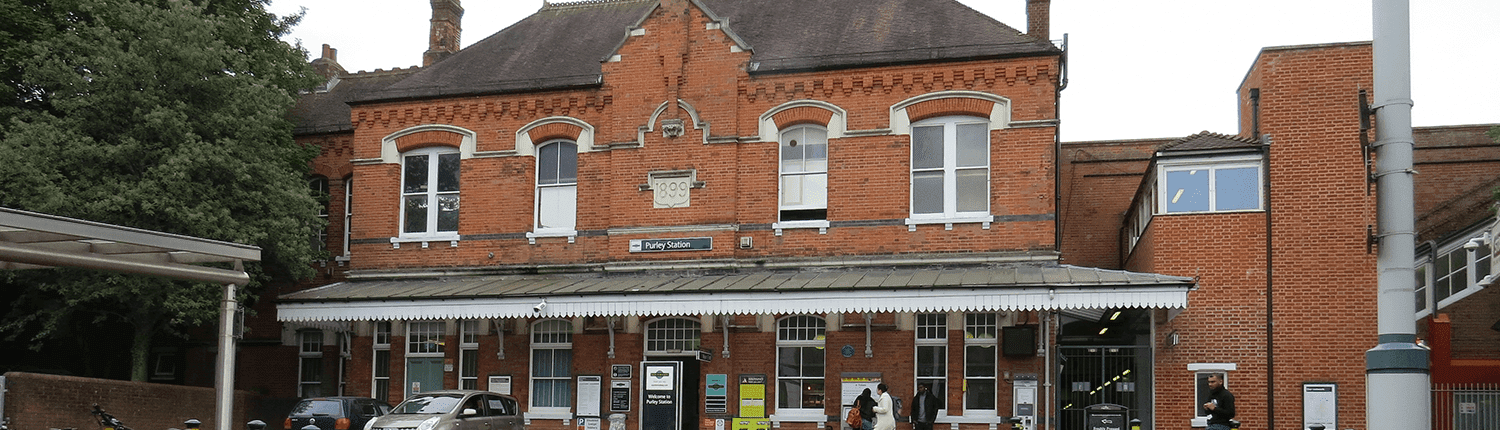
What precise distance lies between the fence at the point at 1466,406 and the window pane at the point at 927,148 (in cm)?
827

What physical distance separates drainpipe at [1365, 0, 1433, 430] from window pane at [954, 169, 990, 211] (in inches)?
511

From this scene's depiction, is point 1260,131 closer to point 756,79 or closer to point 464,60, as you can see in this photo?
point 756,79

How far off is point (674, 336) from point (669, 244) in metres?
1.60

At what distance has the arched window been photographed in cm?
2253

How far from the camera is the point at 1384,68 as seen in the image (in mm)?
8438

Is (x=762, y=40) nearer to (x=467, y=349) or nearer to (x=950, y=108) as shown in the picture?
(x=950, y=108)

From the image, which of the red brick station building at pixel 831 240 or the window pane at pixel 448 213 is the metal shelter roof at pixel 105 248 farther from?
the window pane at pixel 448 213

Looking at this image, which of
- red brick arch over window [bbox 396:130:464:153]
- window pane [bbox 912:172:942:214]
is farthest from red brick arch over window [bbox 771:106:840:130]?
red brick arch over window [bbox 396:130:464:153]

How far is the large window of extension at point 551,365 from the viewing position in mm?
23138

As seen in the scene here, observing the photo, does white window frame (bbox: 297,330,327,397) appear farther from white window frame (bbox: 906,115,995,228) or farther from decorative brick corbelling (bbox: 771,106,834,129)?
white window frame (bbox: 906,115,995,228)

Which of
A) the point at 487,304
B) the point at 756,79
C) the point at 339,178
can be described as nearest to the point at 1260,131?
the point at 756,79

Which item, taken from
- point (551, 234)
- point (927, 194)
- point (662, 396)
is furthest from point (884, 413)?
point (551, 234)

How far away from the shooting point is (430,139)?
2442cm

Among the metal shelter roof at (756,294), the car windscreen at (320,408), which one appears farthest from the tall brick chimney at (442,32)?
the car windscreen at (320,408)
